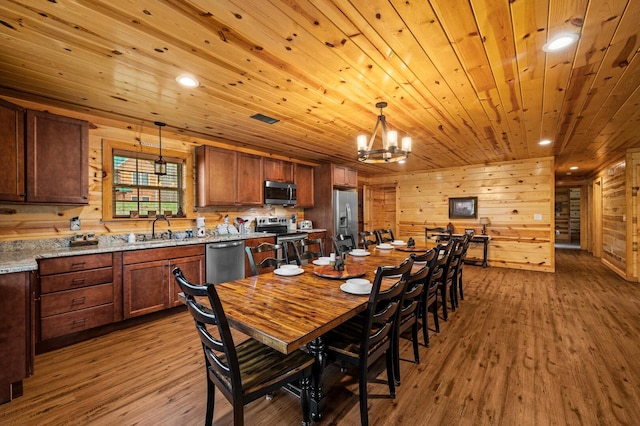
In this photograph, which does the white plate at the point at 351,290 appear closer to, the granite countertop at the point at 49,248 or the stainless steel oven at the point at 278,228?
the granite countertop at the point at 49,248

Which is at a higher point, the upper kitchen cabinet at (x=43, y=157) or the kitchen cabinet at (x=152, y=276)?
the upper kitchen cabinet at (x=43, y=157)

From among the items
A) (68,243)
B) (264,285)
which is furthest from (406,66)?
(68,243)

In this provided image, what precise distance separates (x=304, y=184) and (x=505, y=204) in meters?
4.65

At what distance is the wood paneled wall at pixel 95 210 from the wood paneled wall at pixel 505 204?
5106mm

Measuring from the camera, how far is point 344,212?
616 centimetres

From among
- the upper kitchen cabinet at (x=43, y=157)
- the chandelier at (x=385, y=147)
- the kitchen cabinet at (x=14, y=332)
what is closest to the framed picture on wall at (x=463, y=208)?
the chandelier at (x=385, y=147)

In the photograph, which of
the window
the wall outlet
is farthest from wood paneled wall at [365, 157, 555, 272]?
the wall outlet

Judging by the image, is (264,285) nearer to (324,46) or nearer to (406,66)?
(324,46)

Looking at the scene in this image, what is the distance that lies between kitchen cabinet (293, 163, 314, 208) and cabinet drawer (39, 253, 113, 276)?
3.38 metres

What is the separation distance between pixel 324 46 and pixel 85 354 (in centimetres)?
346

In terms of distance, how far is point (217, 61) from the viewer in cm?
215

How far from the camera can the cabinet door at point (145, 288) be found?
3115 mm

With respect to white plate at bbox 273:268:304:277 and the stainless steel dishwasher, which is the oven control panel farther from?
white plate at bbox 273:268:304:277

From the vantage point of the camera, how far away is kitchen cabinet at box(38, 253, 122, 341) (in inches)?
103
